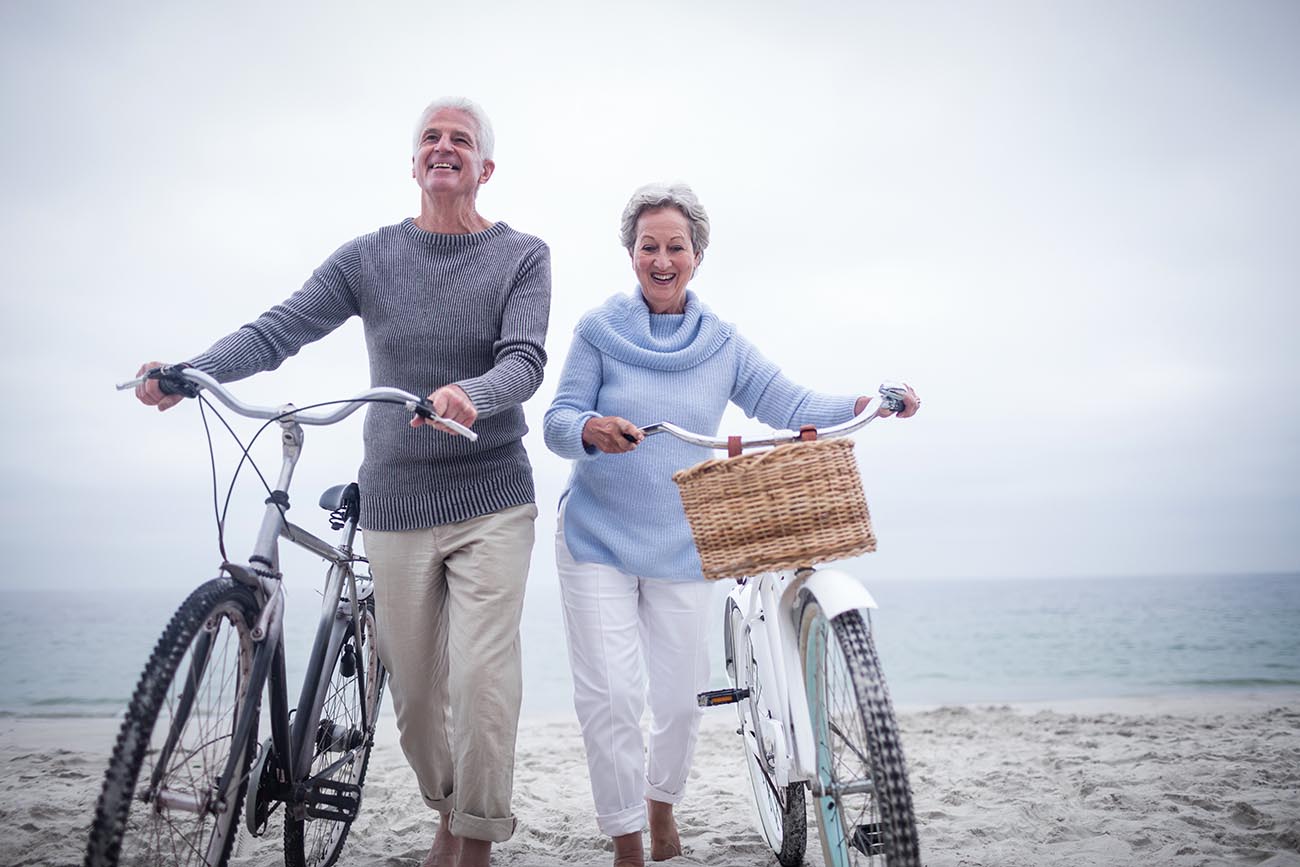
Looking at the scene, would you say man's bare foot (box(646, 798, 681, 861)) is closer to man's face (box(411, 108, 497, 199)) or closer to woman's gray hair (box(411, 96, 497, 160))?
man's face (box(411, 108, 497, 199))

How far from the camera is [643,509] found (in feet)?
9.11

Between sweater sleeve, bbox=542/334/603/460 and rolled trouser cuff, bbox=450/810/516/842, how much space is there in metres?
1.09

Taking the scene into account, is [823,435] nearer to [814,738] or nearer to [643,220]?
[814,738]

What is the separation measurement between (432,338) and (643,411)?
2.30ft

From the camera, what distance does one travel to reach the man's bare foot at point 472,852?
250 cm

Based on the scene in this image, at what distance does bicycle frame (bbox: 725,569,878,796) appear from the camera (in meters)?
2.00

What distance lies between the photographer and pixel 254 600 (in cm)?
201

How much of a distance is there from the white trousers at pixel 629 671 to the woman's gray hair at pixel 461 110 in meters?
1.28

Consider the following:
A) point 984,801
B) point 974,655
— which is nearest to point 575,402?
point 984,801

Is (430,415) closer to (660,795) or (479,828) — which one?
(479,828)

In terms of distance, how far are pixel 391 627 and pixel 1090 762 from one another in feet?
11.9

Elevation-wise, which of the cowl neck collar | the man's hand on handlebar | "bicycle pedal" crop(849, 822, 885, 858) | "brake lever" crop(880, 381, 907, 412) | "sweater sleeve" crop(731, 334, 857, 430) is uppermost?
the cowl neck collar

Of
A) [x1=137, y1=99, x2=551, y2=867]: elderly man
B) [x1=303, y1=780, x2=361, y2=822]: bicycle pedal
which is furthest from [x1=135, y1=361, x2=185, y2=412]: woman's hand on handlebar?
[x1=303, y1=780, x2=361, y2=822]: bicycle pedal

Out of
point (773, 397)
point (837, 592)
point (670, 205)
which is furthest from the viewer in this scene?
point (773, 397)
